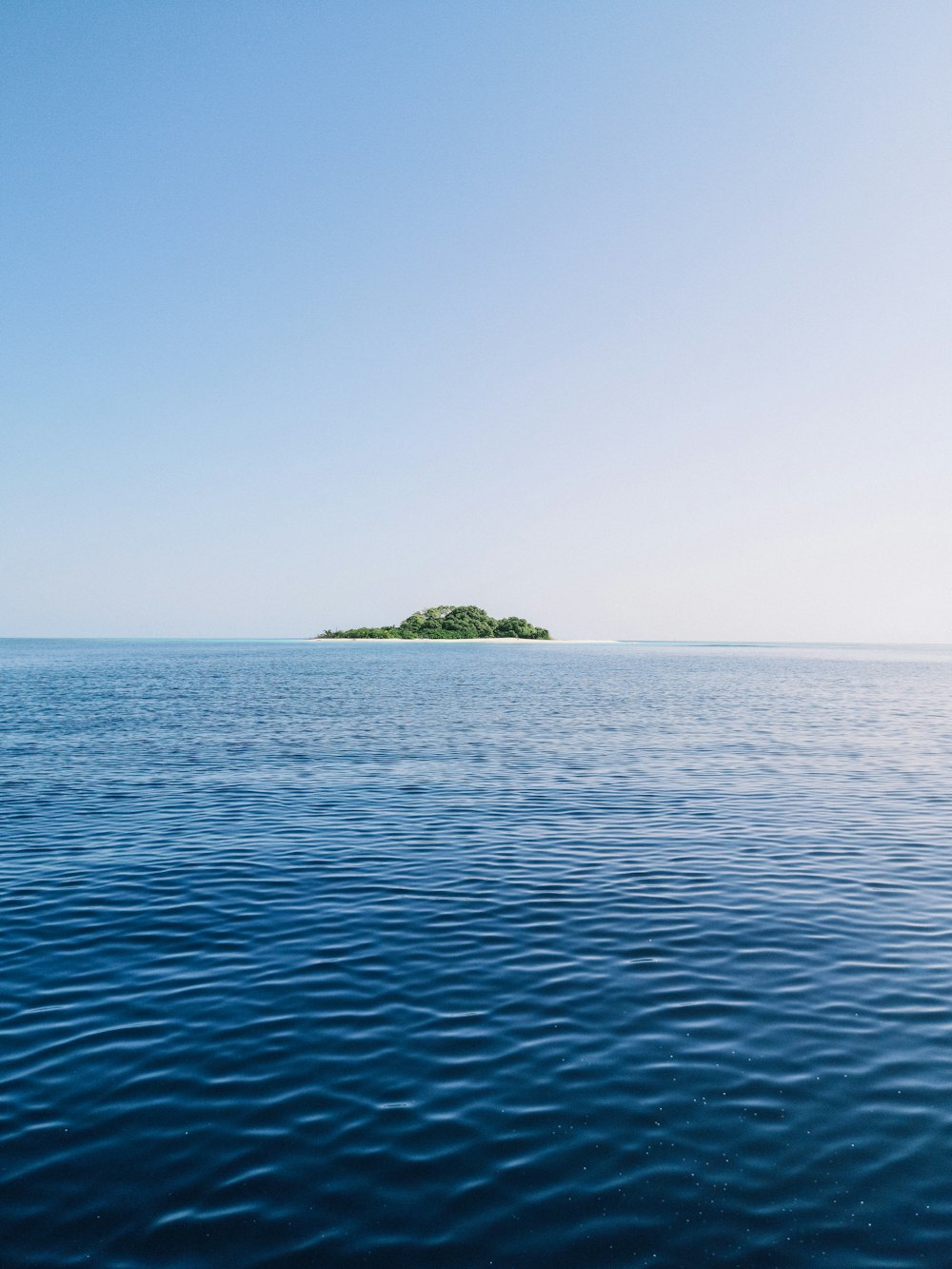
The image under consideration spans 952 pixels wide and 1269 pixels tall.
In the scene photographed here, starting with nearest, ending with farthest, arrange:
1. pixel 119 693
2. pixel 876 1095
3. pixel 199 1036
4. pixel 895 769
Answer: pixel 876 1095
pixel 199 1036
pixel 895 769
pixel 119 693

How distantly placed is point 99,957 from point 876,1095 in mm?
13807

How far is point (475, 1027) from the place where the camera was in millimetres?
12859

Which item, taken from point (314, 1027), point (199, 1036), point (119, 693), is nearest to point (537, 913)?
point (314, 1027)

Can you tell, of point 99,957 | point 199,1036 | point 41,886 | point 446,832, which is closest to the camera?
point 199,1036

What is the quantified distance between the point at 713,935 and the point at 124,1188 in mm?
12055

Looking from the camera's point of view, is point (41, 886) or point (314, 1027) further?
point (41, 886)

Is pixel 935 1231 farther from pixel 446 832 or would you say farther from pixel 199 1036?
pixel 446 832

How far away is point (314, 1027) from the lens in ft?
42.4

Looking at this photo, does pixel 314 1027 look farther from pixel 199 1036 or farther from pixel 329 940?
pixel 329 940

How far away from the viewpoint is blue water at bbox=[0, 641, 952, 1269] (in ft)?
28.2

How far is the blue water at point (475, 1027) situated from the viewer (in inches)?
339

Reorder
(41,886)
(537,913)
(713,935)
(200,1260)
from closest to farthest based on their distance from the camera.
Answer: (200,1260) → (713,935) → (537,913) → (41,886)

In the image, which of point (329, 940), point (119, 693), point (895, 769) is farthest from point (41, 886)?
point (119, 693)

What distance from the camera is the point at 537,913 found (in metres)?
18.5
